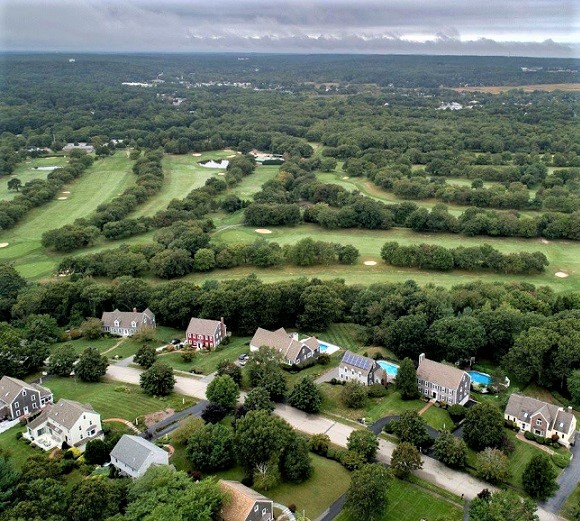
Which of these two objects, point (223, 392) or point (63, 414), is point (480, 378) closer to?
point (223, 392)

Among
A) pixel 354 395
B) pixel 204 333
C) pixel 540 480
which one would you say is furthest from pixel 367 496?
pixel 204 333

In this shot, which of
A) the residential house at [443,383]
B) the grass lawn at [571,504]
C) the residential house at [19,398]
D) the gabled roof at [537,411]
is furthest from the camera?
the residential house at [443,383]

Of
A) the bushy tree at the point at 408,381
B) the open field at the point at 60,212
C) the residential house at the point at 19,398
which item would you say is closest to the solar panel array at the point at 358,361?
the bushy tree at the point at 408,381

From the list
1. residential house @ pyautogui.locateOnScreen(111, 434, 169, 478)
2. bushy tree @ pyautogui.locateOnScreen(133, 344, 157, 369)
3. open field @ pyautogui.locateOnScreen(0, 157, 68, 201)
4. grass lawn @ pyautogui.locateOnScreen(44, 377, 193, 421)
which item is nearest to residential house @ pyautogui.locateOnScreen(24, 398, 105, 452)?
grass lawn @ pyautogui.locateOnScreen(44, 377, 193, 421)

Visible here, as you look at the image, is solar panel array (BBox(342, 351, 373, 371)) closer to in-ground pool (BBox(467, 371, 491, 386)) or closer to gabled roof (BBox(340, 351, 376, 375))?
gabled roof (BBox(340, 351, 376, 375))

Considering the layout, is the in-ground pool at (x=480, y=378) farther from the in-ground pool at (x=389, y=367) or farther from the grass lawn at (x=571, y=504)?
the grass lawn at (x=571, y=504)

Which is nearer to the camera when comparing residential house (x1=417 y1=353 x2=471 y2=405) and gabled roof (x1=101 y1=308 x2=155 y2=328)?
residential house (x1=417 y1=353 x2=471 y2=405)
